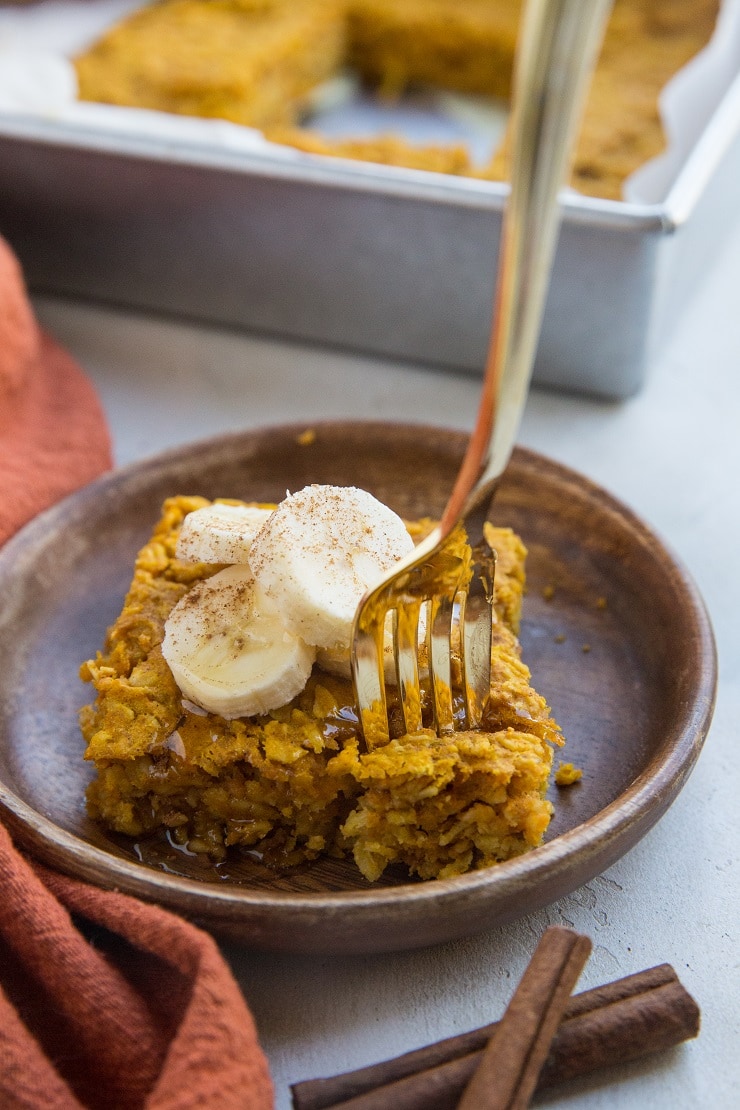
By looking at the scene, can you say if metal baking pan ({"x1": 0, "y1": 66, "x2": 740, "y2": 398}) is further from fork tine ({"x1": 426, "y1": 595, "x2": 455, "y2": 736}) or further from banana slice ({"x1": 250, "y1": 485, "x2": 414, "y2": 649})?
fork tine ({"x1": 426, "y1": 595, "x2": 455, "y2": 736})

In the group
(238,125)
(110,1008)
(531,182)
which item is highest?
(531,182)

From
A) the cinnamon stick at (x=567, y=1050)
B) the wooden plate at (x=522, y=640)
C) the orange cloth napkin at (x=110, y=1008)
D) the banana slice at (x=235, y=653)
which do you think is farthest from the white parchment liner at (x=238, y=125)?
the cinnamon stick at (x=567, y=1050)

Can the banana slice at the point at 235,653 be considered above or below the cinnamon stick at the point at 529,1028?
above

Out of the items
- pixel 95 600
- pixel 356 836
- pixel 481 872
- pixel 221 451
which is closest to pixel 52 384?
pixel 221 451

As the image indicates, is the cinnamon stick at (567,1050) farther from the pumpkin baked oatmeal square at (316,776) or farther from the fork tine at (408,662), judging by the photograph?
the fork tine at (408,662)

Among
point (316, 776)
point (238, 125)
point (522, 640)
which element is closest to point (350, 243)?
point (238, 125)

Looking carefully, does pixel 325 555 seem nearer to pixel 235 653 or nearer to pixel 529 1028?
pixel 235 653
